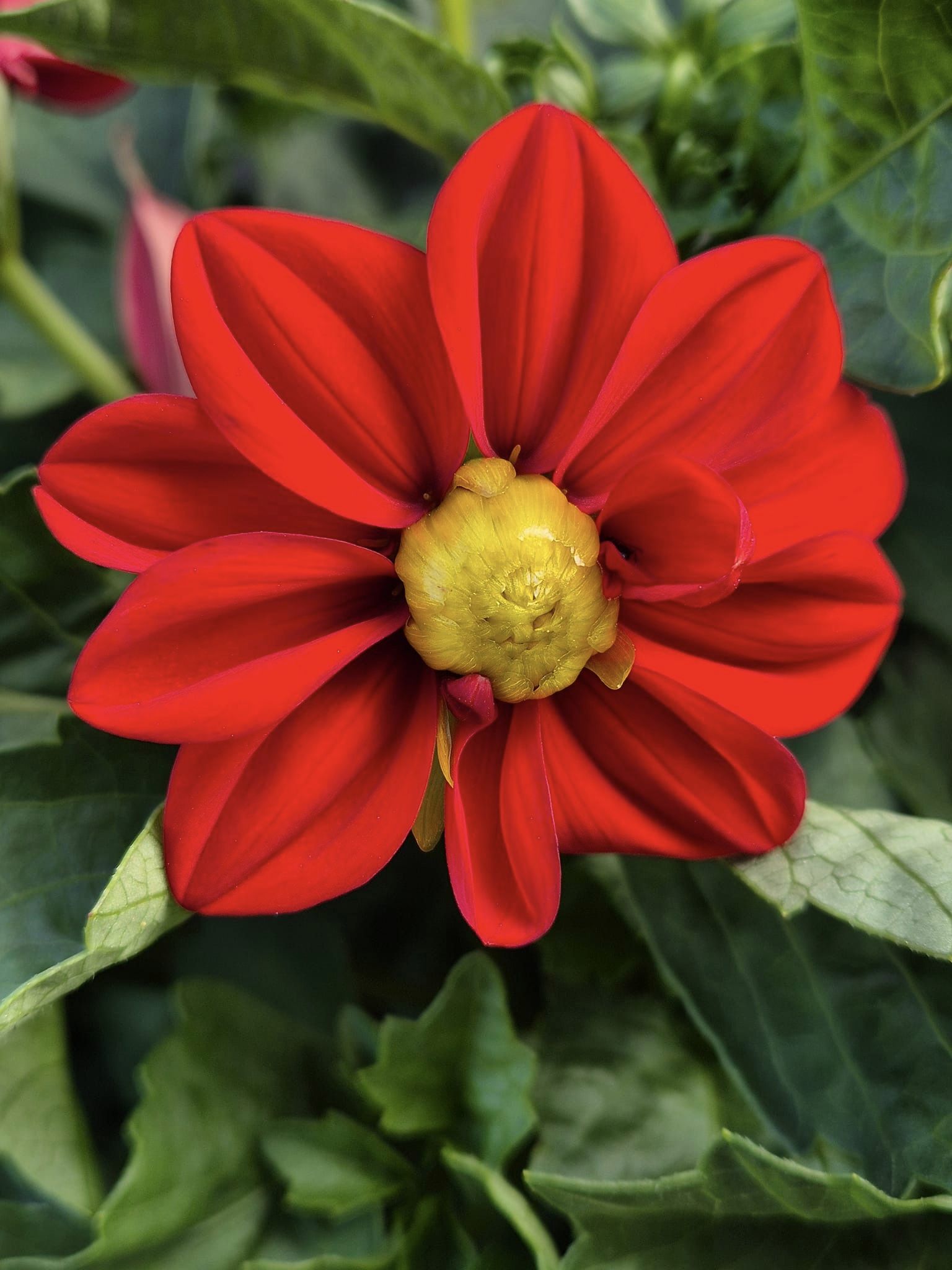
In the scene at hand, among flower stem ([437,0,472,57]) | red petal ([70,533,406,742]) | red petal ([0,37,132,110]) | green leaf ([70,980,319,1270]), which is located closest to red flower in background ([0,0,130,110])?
red petal ([0,37,132,110])

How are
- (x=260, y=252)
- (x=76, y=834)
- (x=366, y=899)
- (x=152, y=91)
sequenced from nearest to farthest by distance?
(x=260, y=252) → (x=76, y=834) → (x=366, y=899) → (x=152, y=91)

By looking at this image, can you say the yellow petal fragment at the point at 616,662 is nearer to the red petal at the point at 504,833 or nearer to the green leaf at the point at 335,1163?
the red petal at the point at 504,833

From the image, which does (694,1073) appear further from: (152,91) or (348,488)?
(152,91)

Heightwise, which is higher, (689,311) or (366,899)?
(689,311)

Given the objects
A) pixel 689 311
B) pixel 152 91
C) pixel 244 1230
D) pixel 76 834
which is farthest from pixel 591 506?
pixel 152 91

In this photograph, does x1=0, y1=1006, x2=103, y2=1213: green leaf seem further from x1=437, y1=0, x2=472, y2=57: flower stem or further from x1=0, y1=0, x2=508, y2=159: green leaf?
x1=437, y1=0, x2=472, y2=57: flower stem

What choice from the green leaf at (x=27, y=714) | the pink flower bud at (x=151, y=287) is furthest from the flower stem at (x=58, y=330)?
the green leaf at (x=27, y=714)
